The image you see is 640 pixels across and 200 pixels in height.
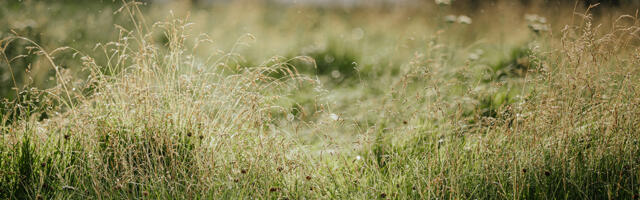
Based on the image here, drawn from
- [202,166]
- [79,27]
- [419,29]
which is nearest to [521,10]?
[419,29]

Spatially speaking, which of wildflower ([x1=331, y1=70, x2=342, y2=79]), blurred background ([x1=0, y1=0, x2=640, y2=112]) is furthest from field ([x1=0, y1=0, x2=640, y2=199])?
blurred background ([x1=0, y1=0, x2=640, y2=112])

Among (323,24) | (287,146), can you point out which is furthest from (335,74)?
(287,146)

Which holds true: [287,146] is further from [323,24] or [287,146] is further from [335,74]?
[323,24]

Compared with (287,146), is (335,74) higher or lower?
lower

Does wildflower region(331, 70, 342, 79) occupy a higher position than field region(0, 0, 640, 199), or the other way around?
field region(0, 0, 640, 199)

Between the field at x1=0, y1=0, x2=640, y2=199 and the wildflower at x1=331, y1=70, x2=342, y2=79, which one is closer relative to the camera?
the field at x1=0, y1=0, x2=640, y2=199

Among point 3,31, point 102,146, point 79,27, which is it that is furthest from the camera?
point 79,27

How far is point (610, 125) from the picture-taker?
227 centimetres

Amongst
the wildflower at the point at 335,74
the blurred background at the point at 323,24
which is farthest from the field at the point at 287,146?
the blurred background at the point at 323,24

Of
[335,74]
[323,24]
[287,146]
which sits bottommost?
[335,74]

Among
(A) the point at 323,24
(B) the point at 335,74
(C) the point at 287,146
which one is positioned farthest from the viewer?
(A) the point at 323,24

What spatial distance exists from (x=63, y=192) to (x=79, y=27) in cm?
409

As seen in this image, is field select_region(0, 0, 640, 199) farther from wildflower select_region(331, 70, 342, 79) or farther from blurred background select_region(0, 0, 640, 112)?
blurred background select_region(0, 0, 640, 112)

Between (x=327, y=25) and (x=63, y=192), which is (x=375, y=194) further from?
(x=327, y=25)
